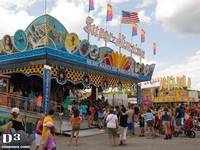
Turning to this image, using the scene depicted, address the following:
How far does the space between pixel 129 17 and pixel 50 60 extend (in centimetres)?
1245

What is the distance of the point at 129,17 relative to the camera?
3631cm

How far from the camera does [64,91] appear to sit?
121ft

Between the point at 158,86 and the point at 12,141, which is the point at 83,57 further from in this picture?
the point at 158,86

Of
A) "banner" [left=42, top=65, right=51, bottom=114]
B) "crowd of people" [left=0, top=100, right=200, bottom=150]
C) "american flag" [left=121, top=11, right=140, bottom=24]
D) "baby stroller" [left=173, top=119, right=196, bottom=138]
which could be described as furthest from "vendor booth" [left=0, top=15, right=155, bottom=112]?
"baby stroller" [left=173, top=119, right=196, bottom=138]

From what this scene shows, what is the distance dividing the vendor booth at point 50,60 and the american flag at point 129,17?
377cm

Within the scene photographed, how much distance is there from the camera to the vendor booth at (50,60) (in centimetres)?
2523

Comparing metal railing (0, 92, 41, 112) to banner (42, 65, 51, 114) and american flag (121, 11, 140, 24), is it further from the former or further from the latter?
american flag (121, 11, 140, 24)

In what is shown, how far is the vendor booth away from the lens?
993 inches

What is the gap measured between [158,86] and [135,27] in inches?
1186

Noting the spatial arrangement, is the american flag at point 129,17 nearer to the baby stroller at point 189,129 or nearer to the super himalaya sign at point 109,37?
the super himalaya sign at point 109,37

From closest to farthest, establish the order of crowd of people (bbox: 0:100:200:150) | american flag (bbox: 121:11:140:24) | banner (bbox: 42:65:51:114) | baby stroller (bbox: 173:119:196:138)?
1. crowd of people (bbox: 0:100:200:150)
2. baby stroller (bbox: 173:119:196:138)
3. banner (bbox: 42:65:51:114)
4. american flag (bbox: 121:11:140:24)

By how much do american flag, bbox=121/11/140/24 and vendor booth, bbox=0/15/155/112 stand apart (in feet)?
12.4

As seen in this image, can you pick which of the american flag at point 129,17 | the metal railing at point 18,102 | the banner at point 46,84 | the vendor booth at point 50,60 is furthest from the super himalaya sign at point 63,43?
the metal railing at point 18,102

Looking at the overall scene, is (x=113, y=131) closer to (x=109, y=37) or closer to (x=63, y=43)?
Answer: (x=63, y=43)
